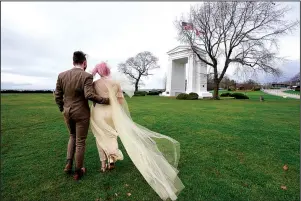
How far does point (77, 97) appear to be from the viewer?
11.3 feet

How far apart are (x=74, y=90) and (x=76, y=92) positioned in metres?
0.05

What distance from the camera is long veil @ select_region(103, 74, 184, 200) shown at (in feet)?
9.84

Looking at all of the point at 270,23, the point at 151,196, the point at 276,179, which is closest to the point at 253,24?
the point at 270,23

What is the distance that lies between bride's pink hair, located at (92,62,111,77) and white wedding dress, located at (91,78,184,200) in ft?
0.39

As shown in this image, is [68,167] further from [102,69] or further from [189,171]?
[189,171]

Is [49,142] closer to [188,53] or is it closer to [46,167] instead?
[46,167]

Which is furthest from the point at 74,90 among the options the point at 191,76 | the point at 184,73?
the point at 184,73

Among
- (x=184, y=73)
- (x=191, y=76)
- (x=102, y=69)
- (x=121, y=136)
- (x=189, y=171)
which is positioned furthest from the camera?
(x=184, y=73)

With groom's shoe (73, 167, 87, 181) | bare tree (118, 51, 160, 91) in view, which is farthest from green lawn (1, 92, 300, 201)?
bare tree (118, 51, 160, 91)

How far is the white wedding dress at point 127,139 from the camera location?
3.34m

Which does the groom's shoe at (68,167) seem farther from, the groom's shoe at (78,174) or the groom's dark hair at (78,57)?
the groom's dark hair at (78,57)

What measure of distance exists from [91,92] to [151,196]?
1.99 metres

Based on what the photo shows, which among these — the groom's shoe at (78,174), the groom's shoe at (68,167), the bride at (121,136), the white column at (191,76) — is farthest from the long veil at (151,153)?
the white column at (191,76)

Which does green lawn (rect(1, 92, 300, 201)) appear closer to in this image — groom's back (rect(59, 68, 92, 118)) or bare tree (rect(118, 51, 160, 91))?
groom's back (rect(59, 68, 92, 118))
